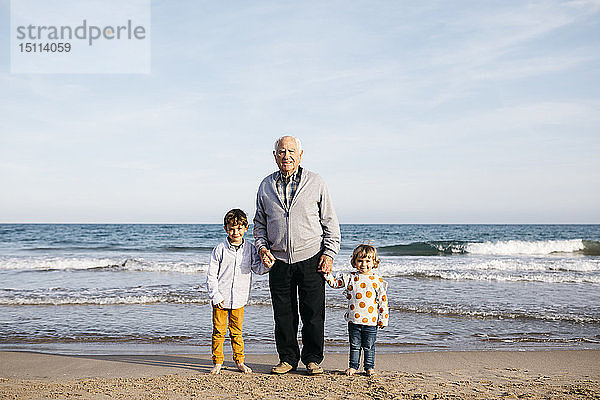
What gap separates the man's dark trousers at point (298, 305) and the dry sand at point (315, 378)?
0.21 meters

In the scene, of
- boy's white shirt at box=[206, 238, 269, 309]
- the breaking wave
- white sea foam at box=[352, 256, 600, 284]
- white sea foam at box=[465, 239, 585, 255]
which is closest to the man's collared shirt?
boy's white shirt at box=[206, 238, 269, 309]

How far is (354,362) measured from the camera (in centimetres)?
431

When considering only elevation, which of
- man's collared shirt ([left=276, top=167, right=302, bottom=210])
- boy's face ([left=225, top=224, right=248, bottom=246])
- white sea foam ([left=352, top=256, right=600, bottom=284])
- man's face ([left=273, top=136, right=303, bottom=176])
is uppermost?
man's face ([left=273, top=136, right=303, bottom=176])

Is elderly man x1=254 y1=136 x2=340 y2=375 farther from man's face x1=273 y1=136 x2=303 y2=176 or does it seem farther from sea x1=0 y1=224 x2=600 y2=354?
sea x1=0 y1=224 x2=600 y2=354

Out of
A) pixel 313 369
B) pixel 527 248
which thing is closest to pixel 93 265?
pixel 313 369

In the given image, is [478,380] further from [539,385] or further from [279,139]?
[279,139]

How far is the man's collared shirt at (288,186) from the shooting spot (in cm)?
Answer: 421

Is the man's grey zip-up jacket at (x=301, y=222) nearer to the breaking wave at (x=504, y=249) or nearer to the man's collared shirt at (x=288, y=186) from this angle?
the man's collared shirt at (x=288, y=186)

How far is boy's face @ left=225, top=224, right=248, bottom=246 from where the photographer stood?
14.4ft

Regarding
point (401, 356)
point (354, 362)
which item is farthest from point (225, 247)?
point (401, 356)

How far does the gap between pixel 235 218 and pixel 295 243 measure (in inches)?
24.3

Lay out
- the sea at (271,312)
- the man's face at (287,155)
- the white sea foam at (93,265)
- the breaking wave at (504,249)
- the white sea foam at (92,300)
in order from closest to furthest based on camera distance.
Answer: the man's face at (287,155)
the sea at (271,312)
the white sea foam at (92,300)
the white sea foam at (93,265)
the breaking wave at (504,249)

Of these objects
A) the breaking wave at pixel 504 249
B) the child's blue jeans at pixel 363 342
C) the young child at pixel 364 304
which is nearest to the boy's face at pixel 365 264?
the young child at pixel 364 304

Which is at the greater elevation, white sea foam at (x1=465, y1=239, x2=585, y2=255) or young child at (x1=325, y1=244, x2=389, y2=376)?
young child at (x1=325, y1=244, x2=389, y2=376)
